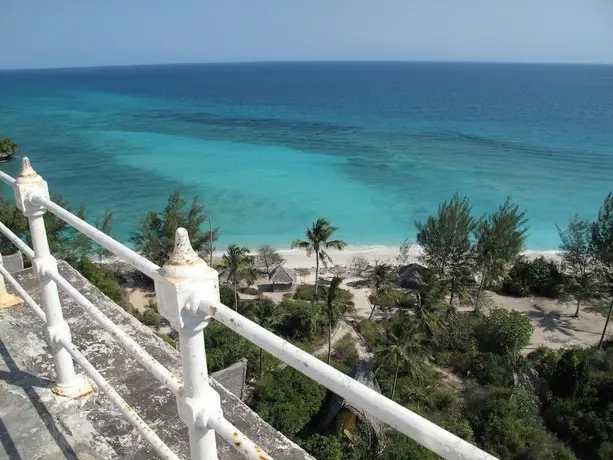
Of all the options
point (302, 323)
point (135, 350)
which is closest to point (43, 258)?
point (135, 350)

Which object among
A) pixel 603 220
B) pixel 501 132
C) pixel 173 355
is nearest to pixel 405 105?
pixel 501 132

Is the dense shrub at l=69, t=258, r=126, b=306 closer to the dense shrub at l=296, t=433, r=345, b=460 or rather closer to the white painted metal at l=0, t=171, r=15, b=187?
the dense shrub at l=296, t=433, r=345, b=460

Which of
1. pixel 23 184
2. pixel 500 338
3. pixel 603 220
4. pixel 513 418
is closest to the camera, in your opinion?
pixel 23 184

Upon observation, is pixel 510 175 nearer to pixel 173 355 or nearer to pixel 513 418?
pixel 513 418

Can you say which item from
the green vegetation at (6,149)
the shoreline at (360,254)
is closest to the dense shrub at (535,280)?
the shoreline at (360,254)

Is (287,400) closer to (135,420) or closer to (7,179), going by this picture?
(7,179)

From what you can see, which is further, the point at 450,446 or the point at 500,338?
the point at 500,338

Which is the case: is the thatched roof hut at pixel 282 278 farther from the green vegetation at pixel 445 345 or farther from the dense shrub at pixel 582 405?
the dense shrub at pixel 582 405
